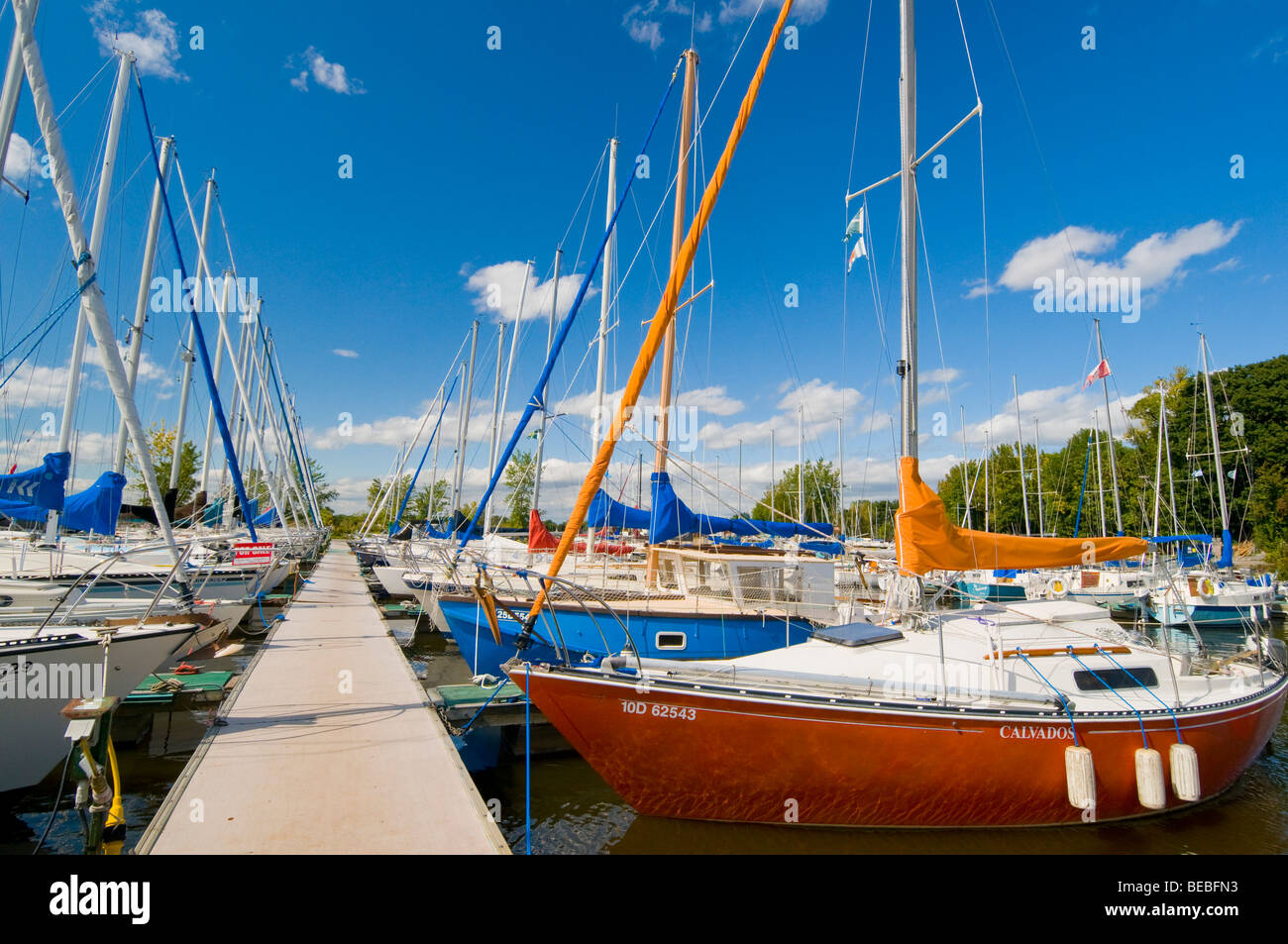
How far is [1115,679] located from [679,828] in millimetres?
6763

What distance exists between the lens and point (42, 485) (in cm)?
1388

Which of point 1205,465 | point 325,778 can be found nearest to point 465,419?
point 325,778

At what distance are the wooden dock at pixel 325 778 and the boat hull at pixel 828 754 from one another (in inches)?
68.1

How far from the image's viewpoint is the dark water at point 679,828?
27.3ft

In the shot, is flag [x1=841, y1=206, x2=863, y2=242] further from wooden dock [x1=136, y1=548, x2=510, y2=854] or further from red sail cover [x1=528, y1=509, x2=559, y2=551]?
red sail cover [x1=528, y1=509, x2=559, y2=551]

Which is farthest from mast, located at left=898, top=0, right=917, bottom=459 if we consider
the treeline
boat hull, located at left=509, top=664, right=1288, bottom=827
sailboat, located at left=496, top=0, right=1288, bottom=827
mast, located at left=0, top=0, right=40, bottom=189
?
the treeline

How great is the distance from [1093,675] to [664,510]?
877 centimetres

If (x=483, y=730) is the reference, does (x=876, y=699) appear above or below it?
above

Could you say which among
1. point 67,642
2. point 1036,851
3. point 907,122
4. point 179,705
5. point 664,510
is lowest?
point 1036,851

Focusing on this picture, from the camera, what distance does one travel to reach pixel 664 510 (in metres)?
15.1

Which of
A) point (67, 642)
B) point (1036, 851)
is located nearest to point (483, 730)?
point (67, 642)

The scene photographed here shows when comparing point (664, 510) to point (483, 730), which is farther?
point (664, 510)
